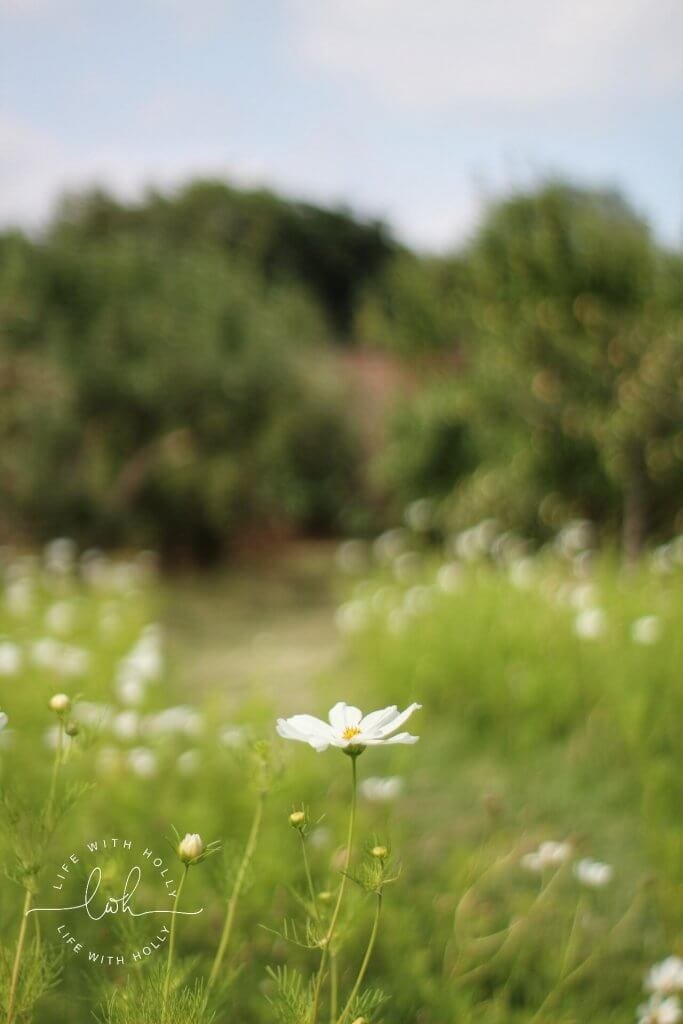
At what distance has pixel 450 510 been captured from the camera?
8.06 m

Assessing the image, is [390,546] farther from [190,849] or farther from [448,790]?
[190,849]

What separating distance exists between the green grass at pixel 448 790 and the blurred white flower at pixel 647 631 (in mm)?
50

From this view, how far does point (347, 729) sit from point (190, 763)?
1768 mm

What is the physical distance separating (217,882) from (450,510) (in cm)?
693

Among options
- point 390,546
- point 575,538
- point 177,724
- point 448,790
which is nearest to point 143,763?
point 177,724

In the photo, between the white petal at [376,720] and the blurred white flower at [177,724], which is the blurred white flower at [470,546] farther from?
the white petal at [376,720]

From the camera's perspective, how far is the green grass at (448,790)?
5.33 ft

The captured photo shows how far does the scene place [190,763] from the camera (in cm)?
259

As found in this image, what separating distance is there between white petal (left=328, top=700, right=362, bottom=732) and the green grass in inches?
3.6

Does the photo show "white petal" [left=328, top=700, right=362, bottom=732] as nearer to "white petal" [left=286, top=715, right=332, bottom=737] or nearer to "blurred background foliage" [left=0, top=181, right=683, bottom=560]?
"white petal" [left=286, top=715, right=332, bottom=737]

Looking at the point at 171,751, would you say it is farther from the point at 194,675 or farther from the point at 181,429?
the point at 181,429

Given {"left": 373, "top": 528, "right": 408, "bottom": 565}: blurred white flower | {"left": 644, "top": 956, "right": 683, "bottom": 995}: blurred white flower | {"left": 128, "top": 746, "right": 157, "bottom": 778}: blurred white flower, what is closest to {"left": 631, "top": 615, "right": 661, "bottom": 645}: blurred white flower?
{"left": 128, "top": 746, "right": 157, "bottom": 778}: blurred white flower

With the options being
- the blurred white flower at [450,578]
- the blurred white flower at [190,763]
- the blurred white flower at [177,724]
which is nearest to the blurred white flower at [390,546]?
the blurred white flower at [450,578]

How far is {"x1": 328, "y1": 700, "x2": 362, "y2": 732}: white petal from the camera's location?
0.95 m
